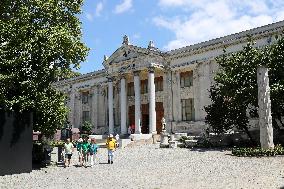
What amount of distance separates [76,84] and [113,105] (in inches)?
406

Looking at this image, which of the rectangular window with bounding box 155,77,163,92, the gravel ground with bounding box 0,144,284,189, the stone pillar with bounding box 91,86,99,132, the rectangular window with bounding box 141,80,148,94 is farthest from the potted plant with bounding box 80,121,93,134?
the gravel ground with bounding box 0,144,284,189

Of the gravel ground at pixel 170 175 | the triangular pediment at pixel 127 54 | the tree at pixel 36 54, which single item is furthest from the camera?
the triangular pediment at pixel 127 54

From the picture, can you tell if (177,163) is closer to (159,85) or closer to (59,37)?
(59,37)

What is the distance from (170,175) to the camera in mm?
14891

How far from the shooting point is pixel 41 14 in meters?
18.2

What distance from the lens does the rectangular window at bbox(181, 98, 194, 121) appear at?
38.2 m

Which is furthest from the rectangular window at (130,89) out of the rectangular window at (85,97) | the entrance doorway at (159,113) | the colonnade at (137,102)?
the rectangular window at (85,97)

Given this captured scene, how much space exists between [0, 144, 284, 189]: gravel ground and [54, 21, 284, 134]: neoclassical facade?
1703 cm

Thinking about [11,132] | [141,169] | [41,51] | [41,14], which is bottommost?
[141,169]

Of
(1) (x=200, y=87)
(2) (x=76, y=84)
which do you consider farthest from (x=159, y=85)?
(2) (x=76, y=84)

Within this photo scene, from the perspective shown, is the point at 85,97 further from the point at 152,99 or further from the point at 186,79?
the point at 186,79

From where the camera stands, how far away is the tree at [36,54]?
17.3 m

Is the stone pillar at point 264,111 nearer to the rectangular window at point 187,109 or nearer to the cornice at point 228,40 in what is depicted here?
the cornice at point 228,40

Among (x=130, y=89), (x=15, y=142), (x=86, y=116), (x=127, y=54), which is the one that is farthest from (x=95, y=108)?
(x=15, y=142)
